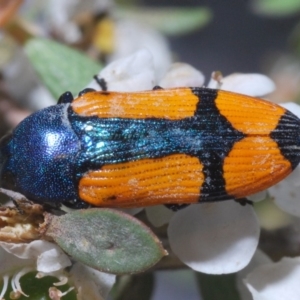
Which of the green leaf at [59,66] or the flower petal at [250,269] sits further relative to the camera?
the green leaf at [59,66]

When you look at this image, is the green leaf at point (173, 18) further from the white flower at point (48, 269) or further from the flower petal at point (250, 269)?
the white flower at point (48, 269)

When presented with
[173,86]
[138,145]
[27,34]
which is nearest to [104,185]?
[138,145]

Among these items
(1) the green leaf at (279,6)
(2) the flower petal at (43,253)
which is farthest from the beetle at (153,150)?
(1) the green leaf at (279,6)

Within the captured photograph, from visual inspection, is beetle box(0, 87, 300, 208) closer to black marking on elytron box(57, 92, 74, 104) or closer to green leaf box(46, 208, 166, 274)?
black marking on elytron box(57, 92, 74, 104)

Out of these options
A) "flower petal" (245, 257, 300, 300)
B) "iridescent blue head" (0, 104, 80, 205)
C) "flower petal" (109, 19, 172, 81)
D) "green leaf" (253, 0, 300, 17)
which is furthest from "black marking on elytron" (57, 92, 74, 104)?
"green leaf" (253, 0, 300, 17)

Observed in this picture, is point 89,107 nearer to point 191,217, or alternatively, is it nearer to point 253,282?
point 191,217
